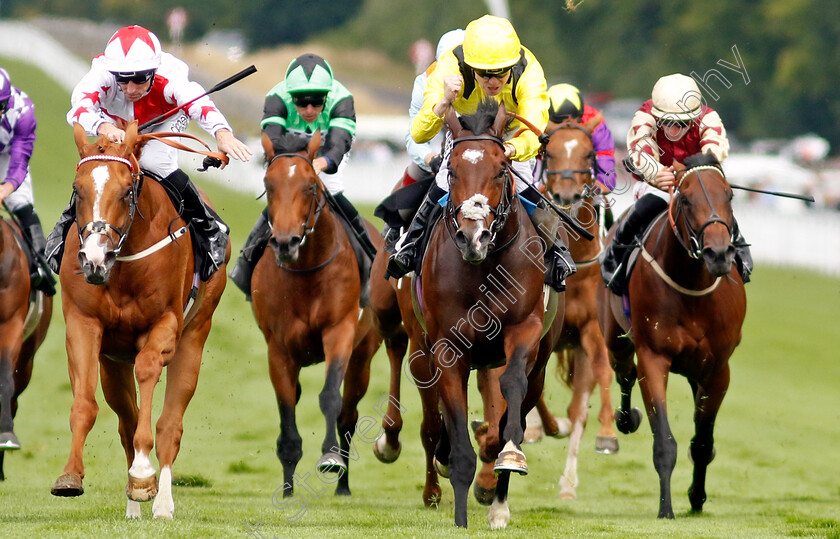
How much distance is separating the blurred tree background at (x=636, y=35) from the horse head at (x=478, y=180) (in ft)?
Result: 98.1

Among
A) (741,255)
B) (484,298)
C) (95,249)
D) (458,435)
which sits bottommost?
(458,435)

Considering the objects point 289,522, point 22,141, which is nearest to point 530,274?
point 289,522

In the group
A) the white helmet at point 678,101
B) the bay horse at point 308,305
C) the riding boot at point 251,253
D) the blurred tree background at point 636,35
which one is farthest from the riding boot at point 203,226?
the blurred tree background at point 636,35

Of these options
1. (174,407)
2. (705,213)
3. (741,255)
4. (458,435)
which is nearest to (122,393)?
(174,407)

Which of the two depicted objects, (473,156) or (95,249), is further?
(473,156)

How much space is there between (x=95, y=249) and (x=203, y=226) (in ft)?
5.41

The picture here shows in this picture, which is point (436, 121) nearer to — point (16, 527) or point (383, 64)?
point (16, 527)

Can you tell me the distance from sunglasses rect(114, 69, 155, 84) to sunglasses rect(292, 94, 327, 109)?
1993mm

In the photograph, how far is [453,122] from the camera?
720cm

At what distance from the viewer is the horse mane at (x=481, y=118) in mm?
7156

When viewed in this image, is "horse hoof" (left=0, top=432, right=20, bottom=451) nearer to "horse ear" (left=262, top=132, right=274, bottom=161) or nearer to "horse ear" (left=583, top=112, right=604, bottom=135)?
"horse ear" (left=262, top=132, right=274, bottom=161)

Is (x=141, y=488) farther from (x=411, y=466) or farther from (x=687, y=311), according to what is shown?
(x=411, y=466)

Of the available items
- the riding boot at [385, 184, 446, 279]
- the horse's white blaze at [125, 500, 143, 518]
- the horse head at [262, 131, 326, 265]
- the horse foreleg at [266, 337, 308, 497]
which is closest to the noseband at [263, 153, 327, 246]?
the horse head at [262, 131, 326, 265]

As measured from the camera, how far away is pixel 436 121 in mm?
7461
